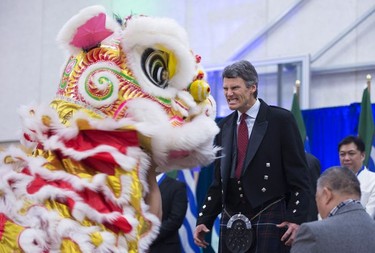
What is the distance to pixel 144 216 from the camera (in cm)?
248

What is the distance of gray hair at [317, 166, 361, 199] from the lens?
3.59 metres

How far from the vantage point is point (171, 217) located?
6078 mm

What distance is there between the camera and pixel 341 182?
360 centimetres

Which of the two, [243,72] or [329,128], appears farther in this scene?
[329,128]

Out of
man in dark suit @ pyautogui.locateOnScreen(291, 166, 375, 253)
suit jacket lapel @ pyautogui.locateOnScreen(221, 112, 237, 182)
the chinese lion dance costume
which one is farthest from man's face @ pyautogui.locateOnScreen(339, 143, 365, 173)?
the chinese lion dance costume

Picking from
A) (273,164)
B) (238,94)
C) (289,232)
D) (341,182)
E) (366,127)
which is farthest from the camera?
(366,127)

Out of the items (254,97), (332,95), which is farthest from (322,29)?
(254,97)

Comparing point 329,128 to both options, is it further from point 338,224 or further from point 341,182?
point 338,224

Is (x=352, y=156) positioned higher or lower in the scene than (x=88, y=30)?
lower

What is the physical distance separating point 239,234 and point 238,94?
0.74m

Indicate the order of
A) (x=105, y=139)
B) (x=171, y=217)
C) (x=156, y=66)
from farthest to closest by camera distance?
(x=171, y=217)
(x=156, y=66)
(x=105, y=139)

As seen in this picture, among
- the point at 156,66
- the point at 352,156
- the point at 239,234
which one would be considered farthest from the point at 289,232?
the point at 352,156

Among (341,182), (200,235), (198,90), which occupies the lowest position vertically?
(200,235)

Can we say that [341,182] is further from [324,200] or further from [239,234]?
[239,234]
